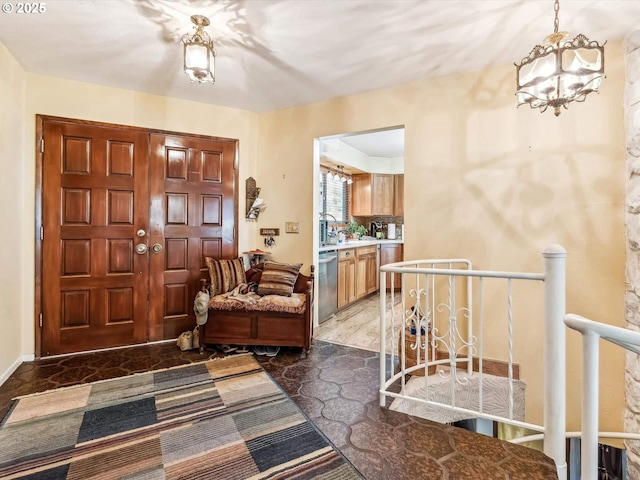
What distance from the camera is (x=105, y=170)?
124 inches

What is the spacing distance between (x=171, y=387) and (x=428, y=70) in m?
3.29

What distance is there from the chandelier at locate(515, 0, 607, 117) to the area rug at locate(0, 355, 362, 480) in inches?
87.1

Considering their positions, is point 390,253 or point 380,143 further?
point 390,253

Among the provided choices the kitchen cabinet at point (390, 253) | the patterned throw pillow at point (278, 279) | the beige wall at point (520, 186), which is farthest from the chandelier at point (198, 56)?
the kitchen cabinet at point (390, 253)

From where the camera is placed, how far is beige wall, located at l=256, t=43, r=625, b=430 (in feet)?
7.84

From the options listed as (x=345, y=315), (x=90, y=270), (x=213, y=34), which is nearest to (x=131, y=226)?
(x=90, y=270)

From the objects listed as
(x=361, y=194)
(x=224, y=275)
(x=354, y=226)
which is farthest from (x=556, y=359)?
(x=361, y=194)

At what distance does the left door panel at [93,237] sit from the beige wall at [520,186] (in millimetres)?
2325

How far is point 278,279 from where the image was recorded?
3223mm

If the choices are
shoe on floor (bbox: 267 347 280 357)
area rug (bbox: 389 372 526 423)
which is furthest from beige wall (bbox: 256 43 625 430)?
shoe on floor (bbox: 267 347 280 357)

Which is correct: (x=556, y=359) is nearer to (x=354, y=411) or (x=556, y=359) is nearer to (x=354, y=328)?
(x=354, y=411)

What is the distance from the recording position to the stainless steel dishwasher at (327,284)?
12.8ft

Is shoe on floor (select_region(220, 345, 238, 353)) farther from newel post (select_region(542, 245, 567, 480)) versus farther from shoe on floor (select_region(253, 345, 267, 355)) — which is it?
newel post (select_region(542, 245, 567, 480))

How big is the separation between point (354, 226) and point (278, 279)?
348cm
